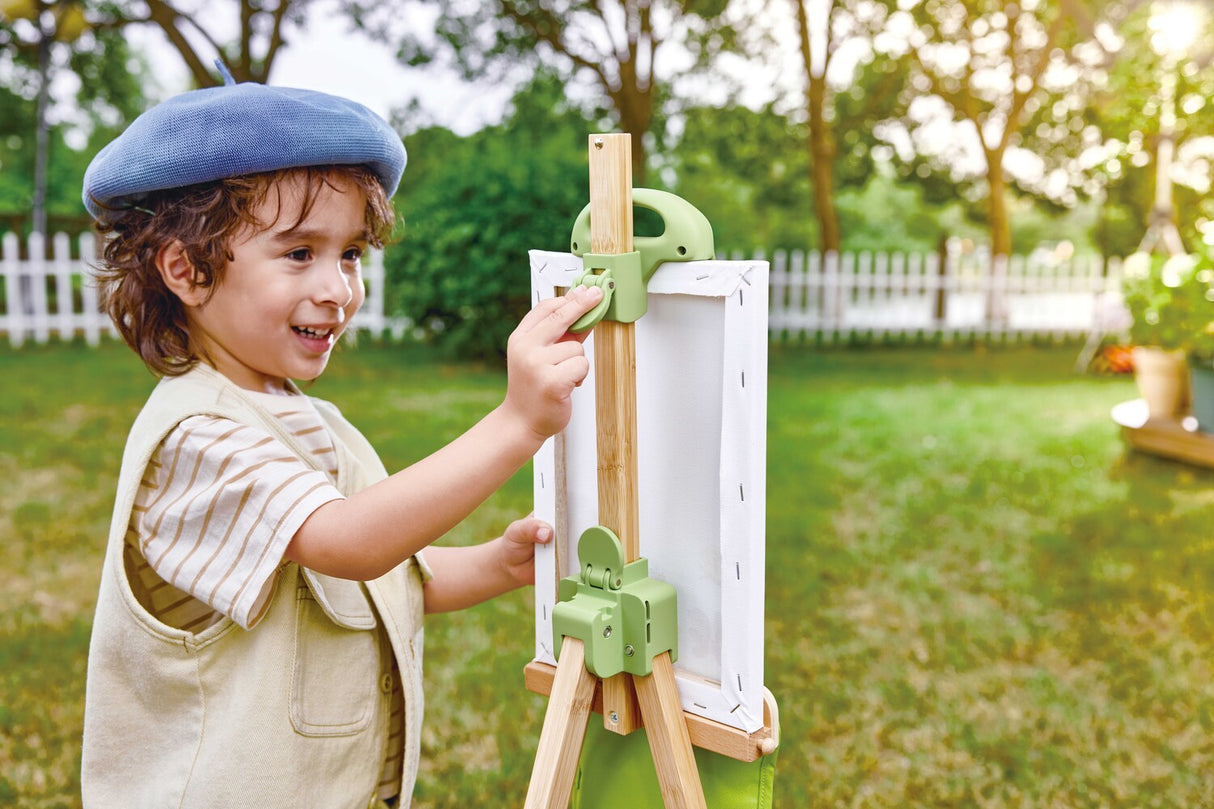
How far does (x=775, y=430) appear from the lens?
6.24 m

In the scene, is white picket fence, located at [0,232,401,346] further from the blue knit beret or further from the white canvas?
the white canvas

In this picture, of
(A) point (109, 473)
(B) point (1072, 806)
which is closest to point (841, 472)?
(B) point (1072, 806)

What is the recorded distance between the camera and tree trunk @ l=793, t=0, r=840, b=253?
12.6 m

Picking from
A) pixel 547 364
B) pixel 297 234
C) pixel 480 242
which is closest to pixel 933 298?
pixel 480 242

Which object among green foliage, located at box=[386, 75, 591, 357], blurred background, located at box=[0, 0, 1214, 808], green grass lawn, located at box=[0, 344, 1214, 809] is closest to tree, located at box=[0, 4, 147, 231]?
blurred background, located at box=[0, 0, 1214, 808]

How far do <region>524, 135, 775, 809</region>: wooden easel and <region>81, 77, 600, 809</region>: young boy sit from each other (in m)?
0.08

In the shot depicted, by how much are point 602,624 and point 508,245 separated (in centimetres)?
717

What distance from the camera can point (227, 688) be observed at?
1421mm

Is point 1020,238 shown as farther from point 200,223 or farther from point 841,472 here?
point 200,223

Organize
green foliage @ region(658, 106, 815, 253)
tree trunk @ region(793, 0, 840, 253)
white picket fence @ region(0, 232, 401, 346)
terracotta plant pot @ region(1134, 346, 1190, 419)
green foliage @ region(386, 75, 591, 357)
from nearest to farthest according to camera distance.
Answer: terracotta plant pot @ region(1134, 346, 1190, 419) < green foliage @ region(386, 75, 591, 357) < white picket fence @ region(0, 232, 401, 346) < tree trunk @ region(793, 0, 840, 253) < green foliage @ region(658, 106, 815, 253)

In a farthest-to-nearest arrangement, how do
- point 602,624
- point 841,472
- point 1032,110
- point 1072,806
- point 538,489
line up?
point 1032,110 → point 841,472 → point 1072,806 → point 538,489 → point 602,624

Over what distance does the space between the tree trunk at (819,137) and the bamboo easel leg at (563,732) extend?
40.2 feet

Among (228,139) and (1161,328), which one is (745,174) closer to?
(1161,328)

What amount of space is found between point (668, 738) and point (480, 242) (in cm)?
741
